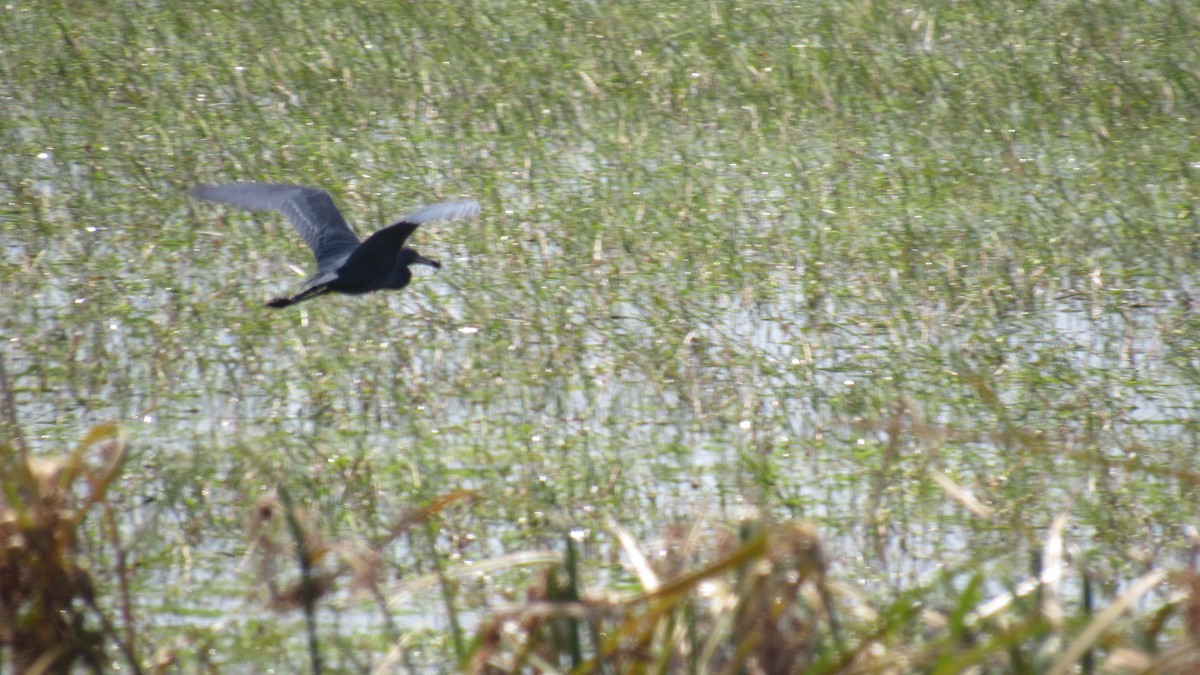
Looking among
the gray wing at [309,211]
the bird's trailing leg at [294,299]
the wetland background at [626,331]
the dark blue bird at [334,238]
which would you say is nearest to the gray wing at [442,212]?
the dark blue bird at [334,238]

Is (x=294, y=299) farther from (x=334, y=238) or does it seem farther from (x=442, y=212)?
(x=442, y=212)

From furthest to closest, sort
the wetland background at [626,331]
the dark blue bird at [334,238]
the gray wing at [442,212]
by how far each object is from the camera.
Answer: the dark blue bird at [334,238] → the gray wing at [442,212] → the wetland background at [626,331]

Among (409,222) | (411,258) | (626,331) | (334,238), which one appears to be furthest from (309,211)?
(626,331)

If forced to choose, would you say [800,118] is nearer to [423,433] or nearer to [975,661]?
[423,433]

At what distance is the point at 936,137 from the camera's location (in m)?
7.56

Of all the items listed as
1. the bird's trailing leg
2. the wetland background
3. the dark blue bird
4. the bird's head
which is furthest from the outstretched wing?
the wetland background

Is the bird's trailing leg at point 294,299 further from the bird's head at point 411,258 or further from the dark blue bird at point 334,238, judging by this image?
the bird's head at point 411,258

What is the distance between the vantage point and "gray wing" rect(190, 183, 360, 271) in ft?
15.6

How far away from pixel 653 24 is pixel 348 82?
1998 millimetres

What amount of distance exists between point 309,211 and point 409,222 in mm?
715

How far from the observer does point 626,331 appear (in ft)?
17.5

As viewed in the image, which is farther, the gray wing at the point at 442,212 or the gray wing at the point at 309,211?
the gray wing at the point at 309,211

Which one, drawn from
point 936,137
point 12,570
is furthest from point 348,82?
point 12,570

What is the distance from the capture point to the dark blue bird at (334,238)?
4.40 m
